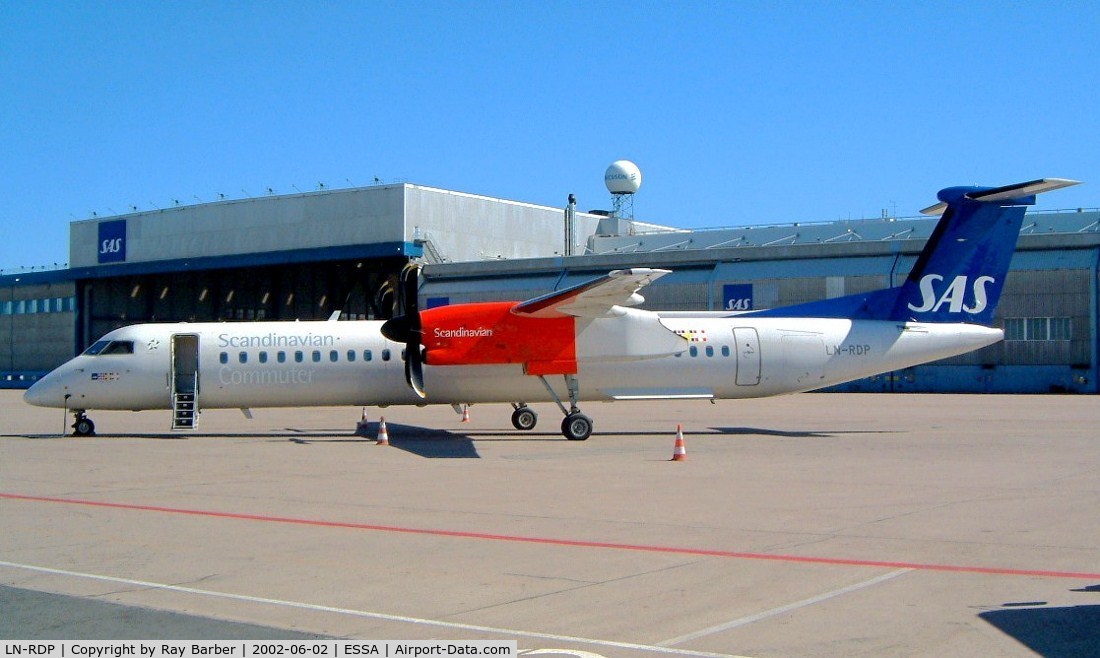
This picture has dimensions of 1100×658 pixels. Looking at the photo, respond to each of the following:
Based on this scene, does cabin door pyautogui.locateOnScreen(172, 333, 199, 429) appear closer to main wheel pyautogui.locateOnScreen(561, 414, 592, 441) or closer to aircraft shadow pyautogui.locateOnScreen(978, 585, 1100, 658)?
main wheel pyautogui.locateOnScreen(561, 414, 592, 441)

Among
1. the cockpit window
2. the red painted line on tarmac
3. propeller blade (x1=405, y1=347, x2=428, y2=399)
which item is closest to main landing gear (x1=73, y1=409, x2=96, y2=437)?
the cockpit window

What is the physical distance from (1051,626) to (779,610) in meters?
1.90

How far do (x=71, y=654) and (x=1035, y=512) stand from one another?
1083 centimetres

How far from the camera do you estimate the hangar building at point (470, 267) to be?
46.1 metres

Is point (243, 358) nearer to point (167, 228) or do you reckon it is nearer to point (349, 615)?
point (349, 615)

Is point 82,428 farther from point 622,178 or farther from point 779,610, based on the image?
point 622,178

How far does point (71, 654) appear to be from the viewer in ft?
21.7

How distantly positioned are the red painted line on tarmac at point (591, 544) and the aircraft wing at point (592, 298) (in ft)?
34.8

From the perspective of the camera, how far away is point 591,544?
422 inches

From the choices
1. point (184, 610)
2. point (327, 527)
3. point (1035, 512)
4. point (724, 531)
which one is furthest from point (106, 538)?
point (1035, 512)

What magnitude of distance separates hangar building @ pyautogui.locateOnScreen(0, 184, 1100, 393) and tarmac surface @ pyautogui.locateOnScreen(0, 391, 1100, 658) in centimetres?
2300

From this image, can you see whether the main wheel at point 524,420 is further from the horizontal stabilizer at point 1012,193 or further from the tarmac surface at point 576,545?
the horizontal stabilizer at point 1012,193

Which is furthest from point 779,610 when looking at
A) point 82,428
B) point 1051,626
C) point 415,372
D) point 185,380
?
point 82,428

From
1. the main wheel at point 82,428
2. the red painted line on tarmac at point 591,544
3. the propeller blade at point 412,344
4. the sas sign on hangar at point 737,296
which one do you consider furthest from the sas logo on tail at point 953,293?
the sas sign on hangar at point 737,296
